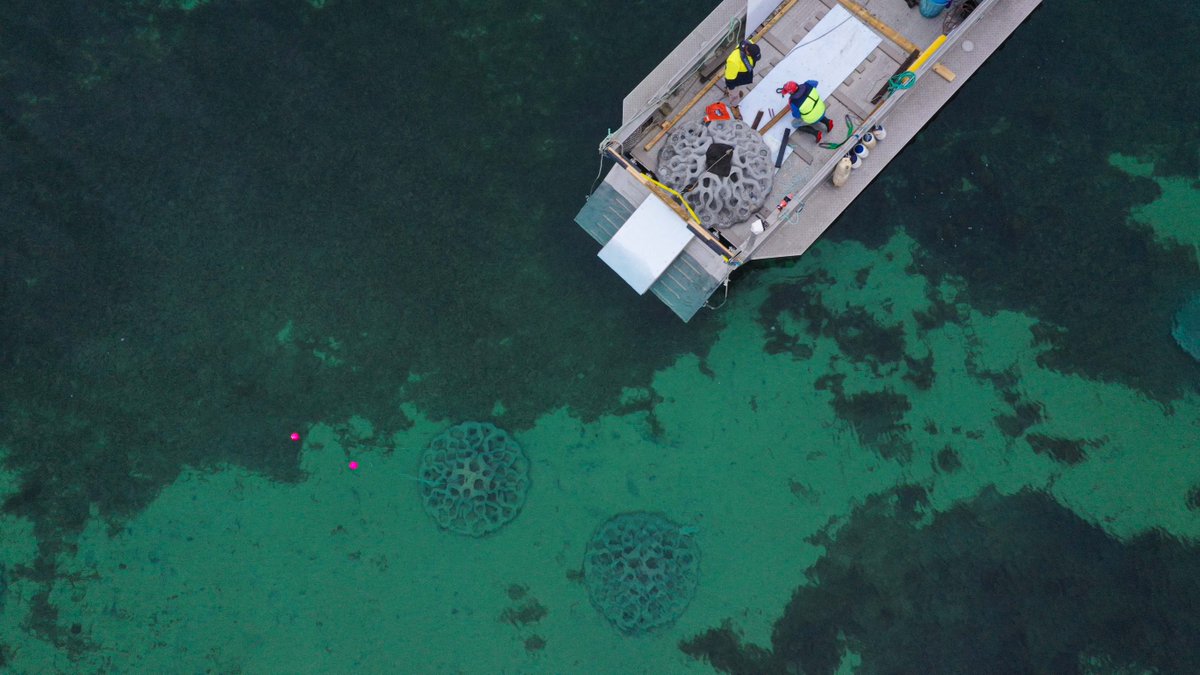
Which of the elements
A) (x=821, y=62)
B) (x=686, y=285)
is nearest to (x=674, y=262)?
(x=686, y=285)

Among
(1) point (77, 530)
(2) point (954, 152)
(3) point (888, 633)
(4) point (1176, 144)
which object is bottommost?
(1) point (77, 530)

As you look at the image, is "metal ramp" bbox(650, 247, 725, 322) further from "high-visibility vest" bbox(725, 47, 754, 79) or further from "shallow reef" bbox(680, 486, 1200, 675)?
"shallow reef" bbox(680, 486, 1200, 675)

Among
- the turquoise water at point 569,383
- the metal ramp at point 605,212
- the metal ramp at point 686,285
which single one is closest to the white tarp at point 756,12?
the turquoise water at point 569,383

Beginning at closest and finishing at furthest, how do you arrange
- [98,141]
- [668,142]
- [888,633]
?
[668,142], [888,633], [98,141]

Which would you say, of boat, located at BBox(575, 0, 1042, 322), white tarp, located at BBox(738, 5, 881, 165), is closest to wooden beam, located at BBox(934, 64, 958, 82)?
boat, located at BBox(575, 0, 1042, 322)

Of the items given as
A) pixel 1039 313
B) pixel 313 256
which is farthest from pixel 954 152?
pixel 313 256

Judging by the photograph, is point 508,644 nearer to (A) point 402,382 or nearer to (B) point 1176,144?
(A) point 402,382

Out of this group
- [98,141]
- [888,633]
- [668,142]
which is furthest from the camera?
[98,141]

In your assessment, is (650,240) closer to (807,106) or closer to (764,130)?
(764,130)
